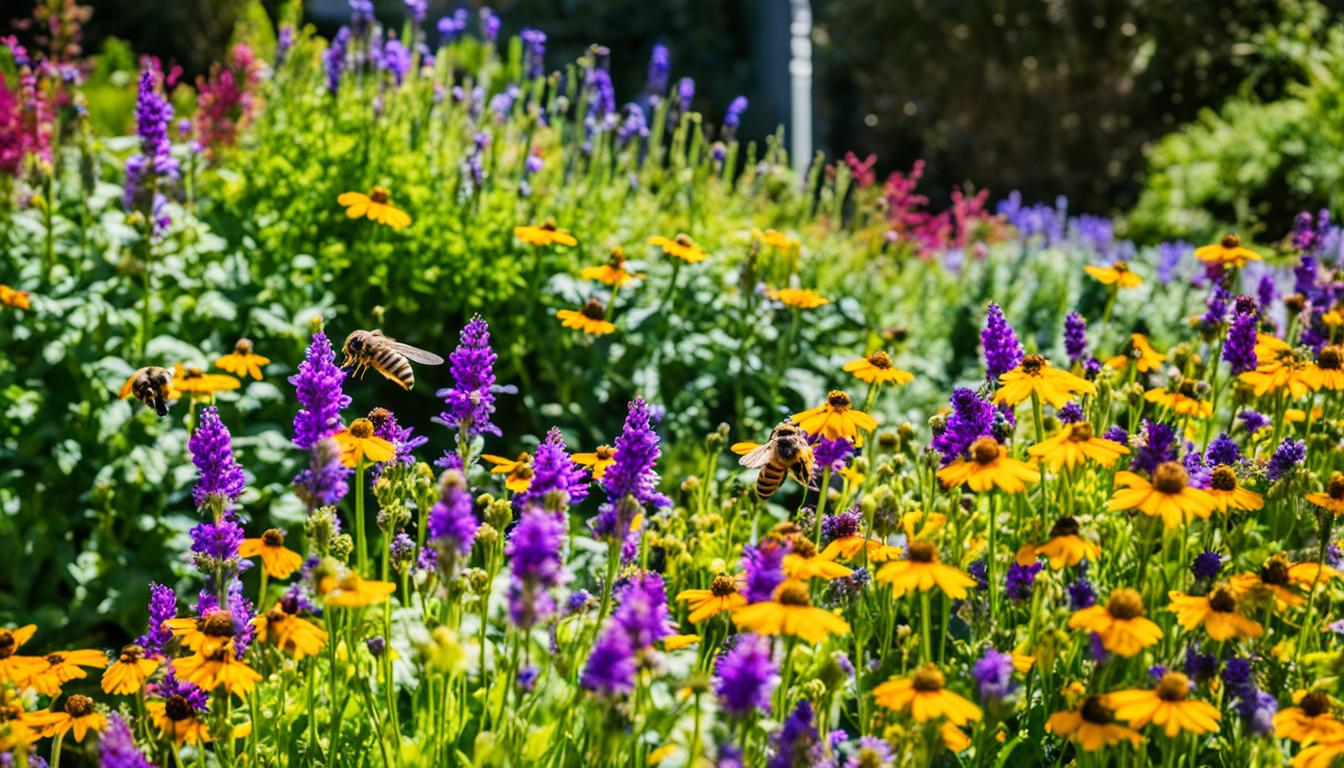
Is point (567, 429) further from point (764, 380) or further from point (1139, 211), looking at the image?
point (1139, 211)

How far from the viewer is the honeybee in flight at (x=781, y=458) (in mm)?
2521

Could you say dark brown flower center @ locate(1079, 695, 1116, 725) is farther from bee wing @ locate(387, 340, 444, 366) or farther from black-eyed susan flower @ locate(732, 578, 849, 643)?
bee wing @ locate(387, 340, 444, 366)

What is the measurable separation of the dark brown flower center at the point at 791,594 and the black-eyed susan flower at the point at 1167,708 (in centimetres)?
45

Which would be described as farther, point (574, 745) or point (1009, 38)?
point (1009, 38)

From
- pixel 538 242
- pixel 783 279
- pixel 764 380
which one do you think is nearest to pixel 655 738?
pixel 538 242

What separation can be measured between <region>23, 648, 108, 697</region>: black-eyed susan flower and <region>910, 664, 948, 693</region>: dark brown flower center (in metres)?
1.34

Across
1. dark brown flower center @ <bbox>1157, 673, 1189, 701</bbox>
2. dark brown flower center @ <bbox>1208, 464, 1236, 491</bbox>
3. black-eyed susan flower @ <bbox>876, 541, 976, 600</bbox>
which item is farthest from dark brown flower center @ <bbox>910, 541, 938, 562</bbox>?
dark brown flower center @ <bbox>1208, 464, 1236, 491</bbox>

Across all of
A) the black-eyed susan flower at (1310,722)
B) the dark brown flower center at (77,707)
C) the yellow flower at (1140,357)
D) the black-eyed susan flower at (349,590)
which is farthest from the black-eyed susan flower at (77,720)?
the yellow flower at (1140,357)

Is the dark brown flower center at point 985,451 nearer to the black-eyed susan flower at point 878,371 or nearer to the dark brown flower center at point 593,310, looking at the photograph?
the black-eyed susan flower at point 878,371

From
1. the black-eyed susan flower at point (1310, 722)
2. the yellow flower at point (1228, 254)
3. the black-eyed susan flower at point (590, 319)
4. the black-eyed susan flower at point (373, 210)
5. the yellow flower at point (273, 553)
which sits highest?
the black-eyed susan flower at point (373, 210)

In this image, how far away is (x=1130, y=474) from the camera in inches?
85.1

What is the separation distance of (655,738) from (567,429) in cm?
201

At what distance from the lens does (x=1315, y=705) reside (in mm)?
2010

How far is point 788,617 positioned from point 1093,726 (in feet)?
1.59
